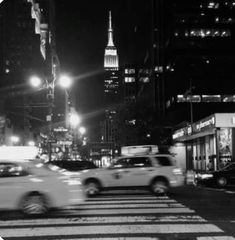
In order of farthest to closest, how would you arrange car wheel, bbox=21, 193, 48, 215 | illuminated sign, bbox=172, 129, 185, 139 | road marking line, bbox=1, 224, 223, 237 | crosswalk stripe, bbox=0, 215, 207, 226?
illuminated sign, bbox=172, 129, 185, 139 → car wheel, bbox=21, 193, 48, 215 → crosswalk stripe, bbox=0, 215, 207, 226 → road marking line, bbox=1, 224, 223, 237

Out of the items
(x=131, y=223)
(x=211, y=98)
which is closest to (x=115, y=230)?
(x=131, y=223)

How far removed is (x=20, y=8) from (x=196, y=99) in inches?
2492

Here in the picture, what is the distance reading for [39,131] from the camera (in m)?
113

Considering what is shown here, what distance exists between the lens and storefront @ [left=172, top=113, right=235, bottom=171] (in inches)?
1433

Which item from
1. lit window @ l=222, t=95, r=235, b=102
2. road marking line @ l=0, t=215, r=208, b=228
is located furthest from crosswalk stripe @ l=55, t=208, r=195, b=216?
lit window @ l=222, t=95, r=235, b=102

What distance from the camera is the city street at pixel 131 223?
10.1 metres

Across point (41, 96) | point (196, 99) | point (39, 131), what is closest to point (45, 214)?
point (196, 99)

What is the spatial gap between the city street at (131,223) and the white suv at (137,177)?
4133 millimetres

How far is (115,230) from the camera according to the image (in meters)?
10.7

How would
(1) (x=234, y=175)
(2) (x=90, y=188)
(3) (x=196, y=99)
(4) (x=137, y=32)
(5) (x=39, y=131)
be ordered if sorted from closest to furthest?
(2) (x=90, y=188)
(1) (x=234, y=175)
(3) (x=196, y=99)
(5) (x=39, y=131)
(4) (x=137, y=32)

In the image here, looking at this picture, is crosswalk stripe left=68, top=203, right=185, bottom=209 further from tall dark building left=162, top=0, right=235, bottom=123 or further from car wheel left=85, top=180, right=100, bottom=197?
tall dark building left=162, top=0, right=235, bottom=123

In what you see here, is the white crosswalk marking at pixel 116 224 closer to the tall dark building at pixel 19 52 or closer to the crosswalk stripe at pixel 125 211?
the crosswalk stripe at pixel 125 211

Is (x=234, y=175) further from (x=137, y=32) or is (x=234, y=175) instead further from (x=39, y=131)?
(x=137, y=32)

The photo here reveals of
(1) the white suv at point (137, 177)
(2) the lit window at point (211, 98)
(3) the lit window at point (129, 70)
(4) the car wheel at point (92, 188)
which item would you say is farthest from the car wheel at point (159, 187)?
(3) the lit window at point (129, 70)
